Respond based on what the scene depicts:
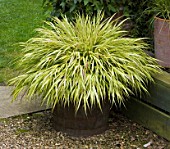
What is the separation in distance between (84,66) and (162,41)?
2.18 ft

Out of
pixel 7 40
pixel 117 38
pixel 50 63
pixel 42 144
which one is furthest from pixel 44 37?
pixel 7 40

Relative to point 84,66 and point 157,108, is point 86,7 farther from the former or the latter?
point 157,108

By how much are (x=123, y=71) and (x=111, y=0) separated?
800 mm

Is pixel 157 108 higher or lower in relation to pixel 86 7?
lower

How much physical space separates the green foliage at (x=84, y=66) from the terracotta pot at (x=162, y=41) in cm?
8

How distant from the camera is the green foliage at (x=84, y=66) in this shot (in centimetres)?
327

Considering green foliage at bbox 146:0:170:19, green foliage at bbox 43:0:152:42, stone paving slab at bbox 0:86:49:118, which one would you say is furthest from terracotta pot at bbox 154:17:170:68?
stone paving slab at bbox 0:86:49:118

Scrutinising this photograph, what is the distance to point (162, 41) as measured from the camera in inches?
140

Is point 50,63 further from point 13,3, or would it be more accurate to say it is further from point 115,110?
point 13,3

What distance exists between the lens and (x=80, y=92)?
3.24 meters

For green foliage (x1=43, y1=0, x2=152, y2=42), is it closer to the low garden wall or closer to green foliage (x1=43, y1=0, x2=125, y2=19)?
green foliage (x1=43, y1=0, x2=125, y2=19)

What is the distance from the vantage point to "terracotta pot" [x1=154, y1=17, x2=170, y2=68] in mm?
3496

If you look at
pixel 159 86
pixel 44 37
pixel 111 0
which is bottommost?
pixel 159 86

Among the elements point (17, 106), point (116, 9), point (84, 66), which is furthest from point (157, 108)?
point (17, 106)
